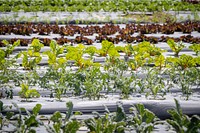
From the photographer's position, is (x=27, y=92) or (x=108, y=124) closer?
(x=108, y=124)

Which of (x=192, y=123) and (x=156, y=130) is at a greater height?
(x=192, y=123)

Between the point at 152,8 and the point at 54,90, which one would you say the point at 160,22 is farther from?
the point at 54,90

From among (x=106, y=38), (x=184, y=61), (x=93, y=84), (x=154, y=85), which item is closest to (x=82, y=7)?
(x=106, y=38)

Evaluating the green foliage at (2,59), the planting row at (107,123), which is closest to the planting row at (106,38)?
the green foliage at (2,59)

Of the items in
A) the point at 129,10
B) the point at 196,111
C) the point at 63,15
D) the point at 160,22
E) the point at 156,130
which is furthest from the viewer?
the point at 129,10

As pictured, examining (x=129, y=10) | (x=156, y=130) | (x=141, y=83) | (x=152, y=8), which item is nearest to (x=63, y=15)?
(x=129, y=10)

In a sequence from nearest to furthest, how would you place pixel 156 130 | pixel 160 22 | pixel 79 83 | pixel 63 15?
pixel 156 130 → pixel 79 83 → pixel 160 22 → pixel 63 15

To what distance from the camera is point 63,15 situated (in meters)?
8.95

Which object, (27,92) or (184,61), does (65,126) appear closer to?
(27,92)

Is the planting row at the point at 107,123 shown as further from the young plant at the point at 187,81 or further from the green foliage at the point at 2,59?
the green foliage at the point at 2,59

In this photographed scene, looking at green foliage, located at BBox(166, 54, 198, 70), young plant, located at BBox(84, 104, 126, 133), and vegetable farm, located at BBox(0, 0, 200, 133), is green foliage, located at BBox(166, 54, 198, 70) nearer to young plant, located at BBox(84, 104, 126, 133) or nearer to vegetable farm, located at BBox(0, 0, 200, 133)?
vegetable farm, located at BBox(0, 0, 200, 133)

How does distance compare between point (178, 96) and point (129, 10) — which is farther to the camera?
point (129, 10)

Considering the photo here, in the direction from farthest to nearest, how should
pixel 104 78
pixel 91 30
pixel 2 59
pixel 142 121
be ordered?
pixel 91 30 < pixel 2 59 < pixel 104 78 < pixel 142 121

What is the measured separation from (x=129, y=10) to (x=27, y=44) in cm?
467
